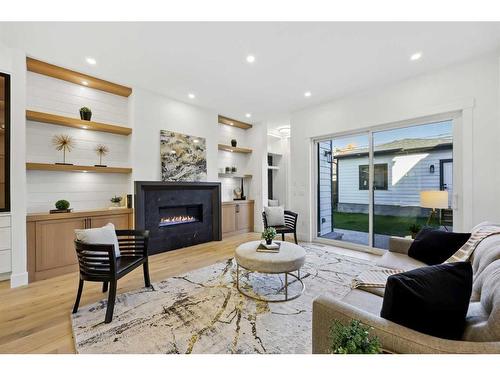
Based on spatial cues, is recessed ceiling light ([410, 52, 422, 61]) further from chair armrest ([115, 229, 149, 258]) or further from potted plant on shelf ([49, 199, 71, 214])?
potted plant on shelf ([49, 199, 71, 214])

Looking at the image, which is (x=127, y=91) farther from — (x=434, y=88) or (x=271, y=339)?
(x=434, y=88)

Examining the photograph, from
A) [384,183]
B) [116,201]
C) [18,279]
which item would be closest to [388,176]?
[384,183]

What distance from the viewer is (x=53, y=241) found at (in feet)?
9.89

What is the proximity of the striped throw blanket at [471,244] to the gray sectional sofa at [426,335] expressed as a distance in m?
0.06

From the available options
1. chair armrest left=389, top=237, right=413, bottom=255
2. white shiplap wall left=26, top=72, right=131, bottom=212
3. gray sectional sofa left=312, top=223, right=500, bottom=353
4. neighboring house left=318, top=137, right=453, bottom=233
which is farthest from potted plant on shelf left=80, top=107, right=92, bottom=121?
chair armrest left=389, top=237, right=413, bottom=255

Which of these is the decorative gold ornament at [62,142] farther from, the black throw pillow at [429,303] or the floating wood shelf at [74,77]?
the black throw pillow at [429,303]

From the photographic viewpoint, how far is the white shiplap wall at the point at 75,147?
3.26 m

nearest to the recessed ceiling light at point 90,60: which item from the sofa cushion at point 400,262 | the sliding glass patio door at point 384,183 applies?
the sliding glass patio door at point 384,183

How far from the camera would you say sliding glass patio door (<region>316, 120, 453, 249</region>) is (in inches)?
134

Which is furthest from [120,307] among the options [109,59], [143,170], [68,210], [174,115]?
[174,115]

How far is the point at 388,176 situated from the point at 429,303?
11.4 feet

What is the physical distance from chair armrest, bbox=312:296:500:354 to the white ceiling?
2696mm

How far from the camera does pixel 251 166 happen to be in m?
6.19

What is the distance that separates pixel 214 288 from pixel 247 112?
407cm
